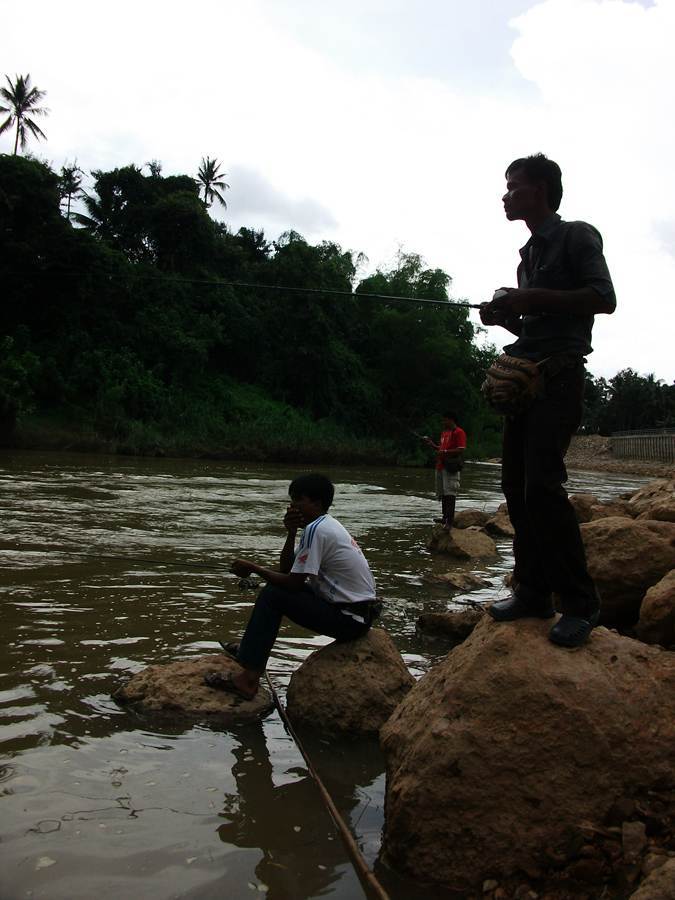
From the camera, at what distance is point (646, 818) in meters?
2.57

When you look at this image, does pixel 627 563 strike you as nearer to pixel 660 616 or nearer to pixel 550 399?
pixel 660 616

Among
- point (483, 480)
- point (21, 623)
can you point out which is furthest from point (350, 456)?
point (21, 623)

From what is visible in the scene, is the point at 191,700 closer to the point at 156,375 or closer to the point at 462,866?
the point at 462,866

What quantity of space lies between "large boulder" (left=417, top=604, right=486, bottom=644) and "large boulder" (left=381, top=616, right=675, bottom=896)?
8.29 ft

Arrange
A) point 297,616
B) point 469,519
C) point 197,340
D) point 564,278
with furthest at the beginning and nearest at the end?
point 197,340
point 469,519
point 297,616
point 564,278

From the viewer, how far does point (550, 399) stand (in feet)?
10.1

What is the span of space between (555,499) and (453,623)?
2.60 m

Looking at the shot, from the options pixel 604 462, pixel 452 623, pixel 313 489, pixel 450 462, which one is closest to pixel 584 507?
pixel 450 462

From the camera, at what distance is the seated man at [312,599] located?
3955 mm

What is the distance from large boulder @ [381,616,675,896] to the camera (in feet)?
8.35

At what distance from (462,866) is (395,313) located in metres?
48.4

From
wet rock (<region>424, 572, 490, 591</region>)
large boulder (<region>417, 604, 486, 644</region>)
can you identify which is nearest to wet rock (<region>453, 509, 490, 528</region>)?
wet rock (<region>424, 572, 490, 591</region>)

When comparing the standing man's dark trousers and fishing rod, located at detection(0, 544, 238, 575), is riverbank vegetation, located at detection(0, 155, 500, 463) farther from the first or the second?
the standing man's dark trousers

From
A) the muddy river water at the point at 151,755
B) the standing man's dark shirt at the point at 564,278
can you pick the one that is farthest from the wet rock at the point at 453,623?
the standing man's dark shirt at the point at 564,278
